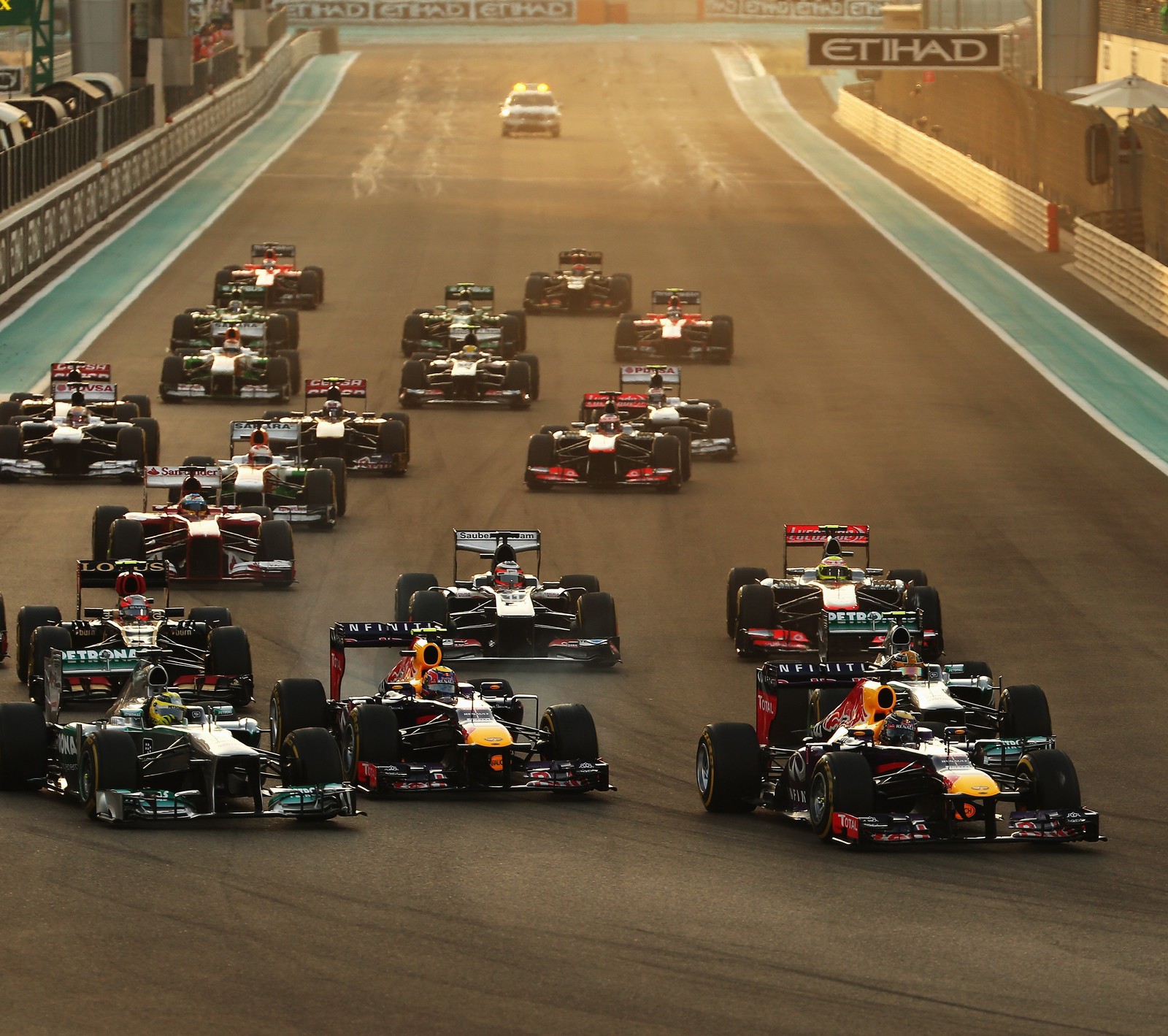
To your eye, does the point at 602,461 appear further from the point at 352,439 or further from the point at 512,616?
the point at 512,616

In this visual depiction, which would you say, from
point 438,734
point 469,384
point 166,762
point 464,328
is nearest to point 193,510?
point 438,734

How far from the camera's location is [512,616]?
2441cm

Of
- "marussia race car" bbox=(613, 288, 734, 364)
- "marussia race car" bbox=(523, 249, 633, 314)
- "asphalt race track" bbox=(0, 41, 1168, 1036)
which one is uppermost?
"marussia race car" bbox=(523, 249, 633, 314)

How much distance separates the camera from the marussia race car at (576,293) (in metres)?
51.9

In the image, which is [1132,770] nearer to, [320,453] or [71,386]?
[320,453]

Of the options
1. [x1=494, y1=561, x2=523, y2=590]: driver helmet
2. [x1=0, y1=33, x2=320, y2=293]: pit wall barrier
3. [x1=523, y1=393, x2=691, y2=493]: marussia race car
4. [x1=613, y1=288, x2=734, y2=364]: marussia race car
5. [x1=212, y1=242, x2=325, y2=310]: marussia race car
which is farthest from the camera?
[x1=0, y1=33, x2=320, y2=293]: pit wall barrier

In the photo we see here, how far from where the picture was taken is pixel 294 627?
2580cm

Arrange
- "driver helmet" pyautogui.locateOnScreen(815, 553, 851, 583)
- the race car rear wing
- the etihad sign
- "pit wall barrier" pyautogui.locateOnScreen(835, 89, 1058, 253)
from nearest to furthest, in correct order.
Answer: "driver helmet" pyautogui.locateOnScreen(815, 553, 851, 583), the race car rear wing, "pit wall barrier" pyautogui.locateOnScreen(835, 89, 1058, 253), the etihad sign

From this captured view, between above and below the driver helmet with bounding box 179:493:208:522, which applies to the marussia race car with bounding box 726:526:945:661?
below

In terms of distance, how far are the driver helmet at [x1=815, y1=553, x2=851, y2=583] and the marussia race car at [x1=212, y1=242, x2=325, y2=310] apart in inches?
1006

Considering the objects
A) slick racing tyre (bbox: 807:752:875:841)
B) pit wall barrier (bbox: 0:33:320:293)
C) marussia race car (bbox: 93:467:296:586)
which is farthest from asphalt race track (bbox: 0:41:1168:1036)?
pit wall barrier (bbox: 0:33:320:293)

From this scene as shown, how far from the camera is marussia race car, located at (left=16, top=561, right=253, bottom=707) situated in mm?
21750

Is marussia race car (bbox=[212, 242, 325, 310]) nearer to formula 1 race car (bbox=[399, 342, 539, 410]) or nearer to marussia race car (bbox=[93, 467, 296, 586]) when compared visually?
formula 1 race car (bbox=[399, 342, 539, 410])

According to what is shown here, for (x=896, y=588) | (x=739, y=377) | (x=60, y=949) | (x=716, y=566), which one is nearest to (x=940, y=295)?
(x=739, y=377)
